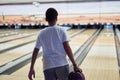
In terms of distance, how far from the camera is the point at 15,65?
16.2 ft

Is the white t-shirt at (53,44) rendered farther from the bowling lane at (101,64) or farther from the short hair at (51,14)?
the bowling lane at (101,64)

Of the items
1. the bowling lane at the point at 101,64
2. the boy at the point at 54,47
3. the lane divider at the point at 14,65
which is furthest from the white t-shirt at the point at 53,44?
the lane divider at the point at 14,65

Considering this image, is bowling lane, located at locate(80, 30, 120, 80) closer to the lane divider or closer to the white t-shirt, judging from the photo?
the lane divider

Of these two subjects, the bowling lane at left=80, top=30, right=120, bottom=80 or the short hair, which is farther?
the bowling lane at left=80, top=30, right=120, bottom=80

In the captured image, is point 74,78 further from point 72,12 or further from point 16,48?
point 72,12

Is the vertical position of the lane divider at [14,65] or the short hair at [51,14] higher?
the short hair at [51,14]

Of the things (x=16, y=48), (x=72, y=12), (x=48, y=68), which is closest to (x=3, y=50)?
(x=16, y=48)

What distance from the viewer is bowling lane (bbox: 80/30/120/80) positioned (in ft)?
13.7

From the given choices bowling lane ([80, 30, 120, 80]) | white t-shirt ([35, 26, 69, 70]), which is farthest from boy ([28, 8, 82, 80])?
bowling lane ([80, 30, 120, 80])

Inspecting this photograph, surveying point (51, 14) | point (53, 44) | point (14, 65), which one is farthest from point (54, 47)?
point (14, 65)

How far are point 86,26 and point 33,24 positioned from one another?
2685 mm

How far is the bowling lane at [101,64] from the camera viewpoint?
416 cm

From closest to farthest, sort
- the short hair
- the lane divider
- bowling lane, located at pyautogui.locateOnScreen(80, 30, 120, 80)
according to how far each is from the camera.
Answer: the short hair
bowling lane, located at pyautogui.locateOnScreen(80, 30, 120, 80)
the lane divider

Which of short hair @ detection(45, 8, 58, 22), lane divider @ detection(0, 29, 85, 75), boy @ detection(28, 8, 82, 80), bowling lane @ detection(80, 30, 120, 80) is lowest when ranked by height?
bowling lane @ detection(80, 30, 120, 80)
